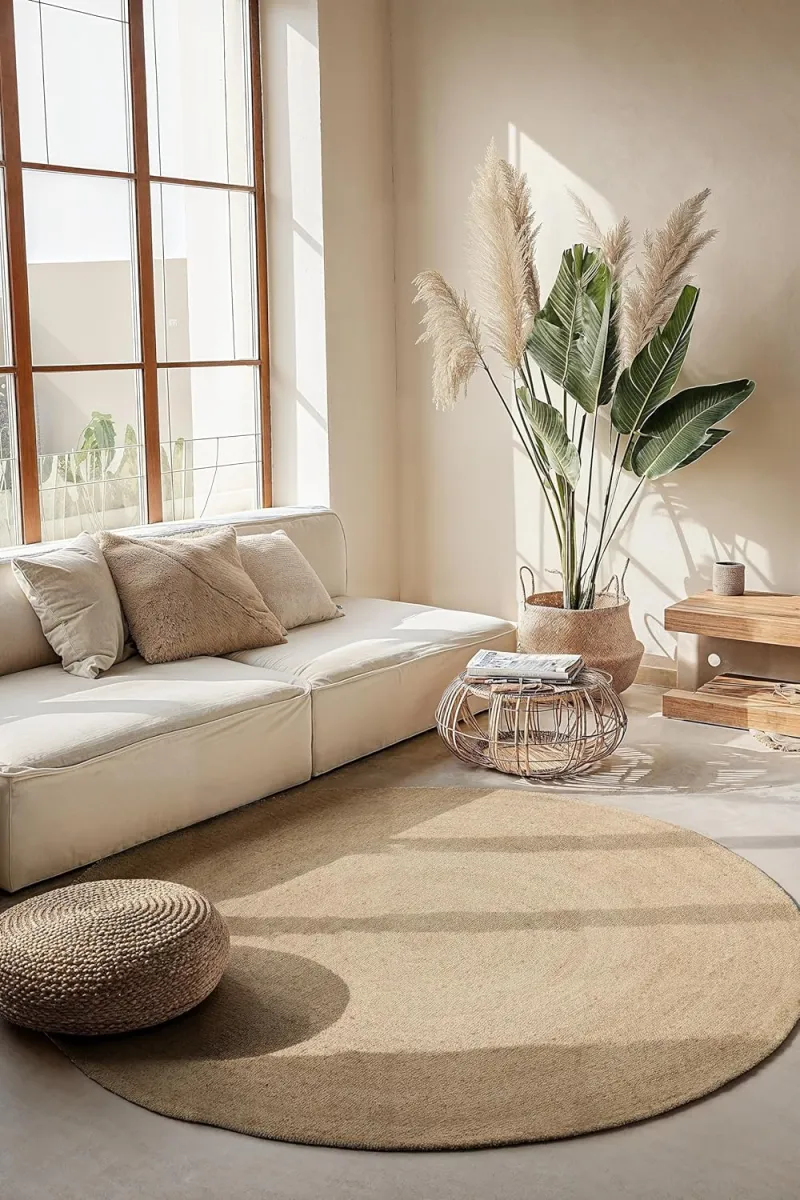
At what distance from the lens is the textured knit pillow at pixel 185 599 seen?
3.98 m

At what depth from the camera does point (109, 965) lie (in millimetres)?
2396

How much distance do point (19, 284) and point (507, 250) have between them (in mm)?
1759

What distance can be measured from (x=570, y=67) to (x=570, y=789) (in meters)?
2.90

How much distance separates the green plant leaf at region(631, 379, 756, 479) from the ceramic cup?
43 centimetres

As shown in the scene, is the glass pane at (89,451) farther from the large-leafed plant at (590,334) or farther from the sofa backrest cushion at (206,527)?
the large-leafed plant at (590,334)

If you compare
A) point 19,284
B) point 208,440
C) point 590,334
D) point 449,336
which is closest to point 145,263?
point 19,284

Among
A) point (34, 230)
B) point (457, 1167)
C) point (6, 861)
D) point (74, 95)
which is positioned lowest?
point (457, 1167)

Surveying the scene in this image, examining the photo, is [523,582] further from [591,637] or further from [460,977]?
[460,977]

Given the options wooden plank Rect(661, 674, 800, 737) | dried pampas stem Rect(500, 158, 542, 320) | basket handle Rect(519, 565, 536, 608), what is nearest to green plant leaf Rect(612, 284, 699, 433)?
dried pampas stem Rect(500, 158, 542, 320)

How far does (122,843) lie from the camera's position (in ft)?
11.0

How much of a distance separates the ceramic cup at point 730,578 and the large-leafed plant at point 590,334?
0.43 m

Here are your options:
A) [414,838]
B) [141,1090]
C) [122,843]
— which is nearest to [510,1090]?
[141,1090]

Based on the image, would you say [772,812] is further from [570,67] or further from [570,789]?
[570,67]

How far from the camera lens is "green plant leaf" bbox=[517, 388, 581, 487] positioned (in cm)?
457
